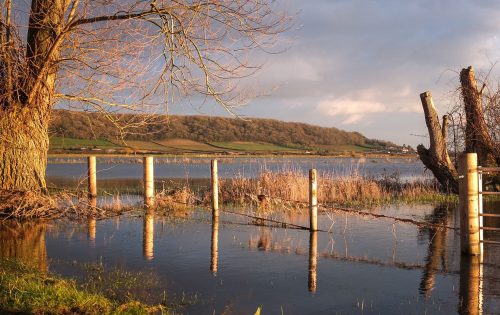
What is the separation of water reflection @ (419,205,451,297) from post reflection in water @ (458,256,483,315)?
385 mm

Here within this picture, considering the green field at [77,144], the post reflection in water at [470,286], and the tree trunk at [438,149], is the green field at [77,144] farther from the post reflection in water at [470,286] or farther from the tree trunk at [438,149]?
the post reflection in water at [470,286]

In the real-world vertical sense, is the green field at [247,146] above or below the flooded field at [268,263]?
above

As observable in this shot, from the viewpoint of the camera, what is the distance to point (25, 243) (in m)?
12.8

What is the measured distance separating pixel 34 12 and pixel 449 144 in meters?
18.3

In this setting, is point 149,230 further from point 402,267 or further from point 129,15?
point 402,267

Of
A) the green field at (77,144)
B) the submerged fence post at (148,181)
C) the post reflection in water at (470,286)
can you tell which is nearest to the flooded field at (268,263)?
the post reflection in water at (470,286)

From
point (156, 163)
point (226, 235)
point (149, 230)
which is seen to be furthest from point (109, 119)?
point (156, 163)

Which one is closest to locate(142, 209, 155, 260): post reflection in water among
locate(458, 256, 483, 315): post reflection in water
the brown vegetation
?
the brown vegetation

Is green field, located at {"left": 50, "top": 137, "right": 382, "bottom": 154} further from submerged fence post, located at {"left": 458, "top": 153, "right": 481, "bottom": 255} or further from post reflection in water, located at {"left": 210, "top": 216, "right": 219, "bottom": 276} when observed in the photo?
submerged fence post, located at {"left": 458, "top": 153, "right": 481, "bottom": 255}

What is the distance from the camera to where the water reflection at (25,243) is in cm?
1103

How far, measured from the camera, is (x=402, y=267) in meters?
10.7

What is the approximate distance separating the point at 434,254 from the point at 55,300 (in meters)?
7.63

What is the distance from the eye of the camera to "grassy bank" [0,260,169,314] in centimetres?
715

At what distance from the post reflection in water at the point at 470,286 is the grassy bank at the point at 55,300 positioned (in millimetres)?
4057
